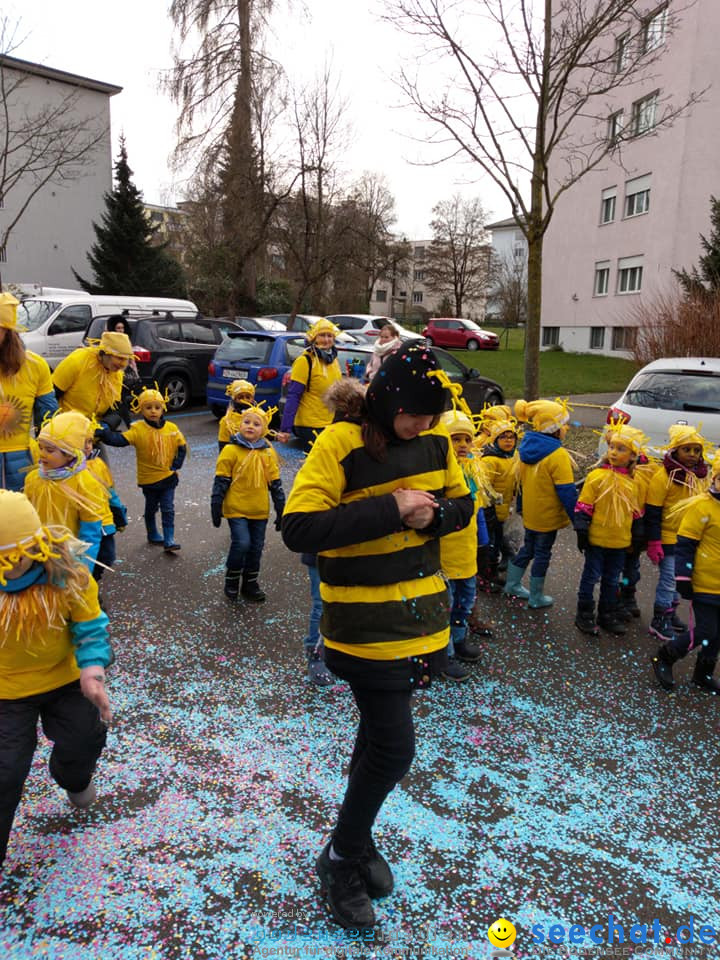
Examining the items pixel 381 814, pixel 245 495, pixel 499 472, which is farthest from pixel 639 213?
pixel 381 814

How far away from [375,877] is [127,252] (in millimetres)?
30553

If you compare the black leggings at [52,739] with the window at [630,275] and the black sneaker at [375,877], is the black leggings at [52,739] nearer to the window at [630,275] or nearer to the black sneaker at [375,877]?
the black sneaker at [375,877]

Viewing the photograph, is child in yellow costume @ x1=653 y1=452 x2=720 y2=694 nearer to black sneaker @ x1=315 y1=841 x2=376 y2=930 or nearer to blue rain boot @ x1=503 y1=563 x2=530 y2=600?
blue rain boot @ x1=503 y1=563 x2=530 y2=600

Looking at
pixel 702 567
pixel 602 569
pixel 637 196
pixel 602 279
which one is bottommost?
pixel 602 569

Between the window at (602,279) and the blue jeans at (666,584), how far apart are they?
2603cm

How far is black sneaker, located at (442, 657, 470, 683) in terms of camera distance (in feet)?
12.3

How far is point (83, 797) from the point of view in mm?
2564

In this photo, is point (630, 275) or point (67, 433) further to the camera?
point (630, 275)

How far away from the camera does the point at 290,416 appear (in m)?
5.24

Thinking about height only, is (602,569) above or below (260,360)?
below

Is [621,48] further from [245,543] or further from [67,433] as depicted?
[67,433]

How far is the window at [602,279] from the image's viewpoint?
2767 centimetres

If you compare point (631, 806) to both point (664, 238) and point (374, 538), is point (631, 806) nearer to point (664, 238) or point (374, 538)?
point (374, 538)

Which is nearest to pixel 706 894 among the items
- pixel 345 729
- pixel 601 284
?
pixel 345 729
